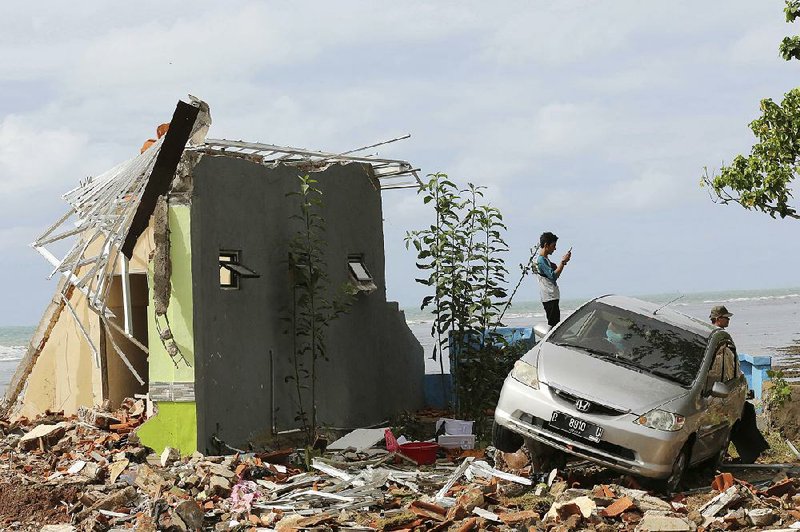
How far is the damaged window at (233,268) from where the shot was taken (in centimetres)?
1306

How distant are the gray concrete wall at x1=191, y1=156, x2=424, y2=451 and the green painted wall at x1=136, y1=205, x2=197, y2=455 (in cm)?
10

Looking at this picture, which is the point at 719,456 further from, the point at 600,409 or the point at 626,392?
the point at 600,409

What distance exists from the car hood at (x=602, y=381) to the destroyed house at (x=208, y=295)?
13.5ft

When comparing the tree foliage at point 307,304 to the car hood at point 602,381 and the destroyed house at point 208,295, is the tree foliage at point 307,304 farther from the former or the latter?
the car hood at point 602,381

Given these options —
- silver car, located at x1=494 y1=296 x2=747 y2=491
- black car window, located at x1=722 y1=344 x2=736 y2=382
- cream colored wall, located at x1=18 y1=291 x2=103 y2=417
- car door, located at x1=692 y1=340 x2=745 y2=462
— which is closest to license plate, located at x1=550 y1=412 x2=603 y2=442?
silver car, located at x1=494 y1=296 x2=747 y2=491

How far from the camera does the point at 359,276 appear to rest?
1555 centimetres

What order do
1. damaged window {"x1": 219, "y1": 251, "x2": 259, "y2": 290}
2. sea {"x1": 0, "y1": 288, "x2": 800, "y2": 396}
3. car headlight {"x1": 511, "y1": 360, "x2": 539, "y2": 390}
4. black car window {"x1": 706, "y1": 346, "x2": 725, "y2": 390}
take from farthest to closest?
sea {"x1": 0, "y1": 288, "x2": 800, "y2": 396}
damaged window {"x1": 219, "y1": 251, "x2": 259, "y2": 290}
black car window {"x1": 706, "y1": 346, "x2": 725, "y2": 390}
car headlight {"x1": 511, "y1": 360, "x2": 539, "y2": 390}

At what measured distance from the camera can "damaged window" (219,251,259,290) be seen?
42.9ft

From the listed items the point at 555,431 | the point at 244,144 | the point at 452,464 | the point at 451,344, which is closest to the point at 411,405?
the point at 451,344

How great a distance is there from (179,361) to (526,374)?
441cm

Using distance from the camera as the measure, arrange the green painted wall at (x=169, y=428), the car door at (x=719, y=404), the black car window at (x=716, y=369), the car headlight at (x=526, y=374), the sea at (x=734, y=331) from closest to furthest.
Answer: the car headlight at (x=526, y=374)
the car door at (x=719, y=404)
the black car window at (x=716, y=369)
the green painted wall at (x=169, y=428)
the sea at (x=734, y=331)

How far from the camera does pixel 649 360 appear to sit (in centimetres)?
1119

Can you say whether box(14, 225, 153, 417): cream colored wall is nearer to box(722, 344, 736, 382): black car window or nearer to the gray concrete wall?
the gray concrete wall

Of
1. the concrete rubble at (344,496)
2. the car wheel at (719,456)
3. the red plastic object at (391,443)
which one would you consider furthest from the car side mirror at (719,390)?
the red plastic object at (391,443)
